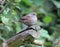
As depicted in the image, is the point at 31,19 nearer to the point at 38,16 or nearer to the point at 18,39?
the point at 18,39

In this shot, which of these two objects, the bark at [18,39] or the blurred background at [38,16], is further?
the blurred background at [38,16]

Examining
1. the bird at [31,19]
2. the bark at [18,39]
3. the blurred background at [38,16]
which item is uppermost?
the blurred background at [38,16]

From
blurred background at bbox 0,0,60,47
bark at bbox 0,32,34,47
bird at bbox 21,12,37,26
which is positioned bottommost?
bark at bbox 0,32,34,47

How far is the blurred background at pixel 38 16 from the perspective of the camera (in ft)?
4.28

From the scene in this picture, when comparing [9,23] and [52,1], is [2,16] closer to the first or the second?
[9,23]

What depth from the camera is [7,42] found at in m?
1.21

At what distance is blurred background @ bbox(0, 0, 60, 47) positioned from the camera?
4.28 feet

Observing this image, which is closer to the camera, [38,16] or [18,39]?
[18,39]

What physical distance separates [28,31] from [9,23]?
221mm

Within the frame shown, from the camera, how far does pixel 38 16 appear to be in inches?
96.8

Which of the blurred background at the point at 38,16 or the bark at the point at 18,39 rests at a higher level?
A: the blurred background at the point at 38,16

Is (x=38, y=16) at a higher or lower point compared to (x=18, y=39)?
higher

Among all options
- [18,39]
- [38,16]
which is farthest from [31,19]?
[38,16]

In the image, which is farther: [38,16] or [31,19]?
[38,16]
